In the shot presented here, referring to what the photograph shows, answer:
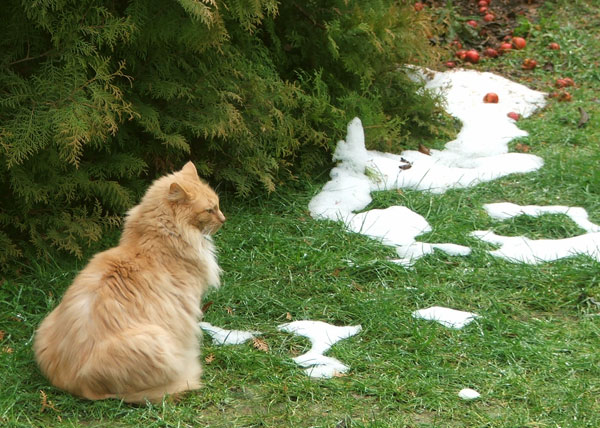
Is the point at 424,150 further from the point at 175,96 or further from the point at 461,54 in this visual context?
the point at 175,96

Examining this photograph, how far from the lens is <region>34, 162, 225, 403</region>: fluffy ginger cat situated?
12.1 ft

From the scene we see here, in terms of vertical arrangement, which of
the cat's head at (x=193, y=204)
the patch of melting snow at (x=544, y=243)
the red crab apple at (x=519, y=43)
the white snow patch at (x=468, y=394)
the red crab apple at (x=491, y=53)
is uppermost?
the red crab apple at (x=519, y=43)

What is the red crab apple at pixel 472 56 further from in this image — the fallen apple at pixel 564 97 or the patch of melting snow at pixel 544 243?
the patch of melting snow at pixel 544 243

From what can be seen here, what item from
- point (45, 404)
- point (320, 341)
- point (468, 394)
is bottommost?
point (45, 404)

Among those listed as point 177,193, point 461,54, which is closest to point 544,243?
point 177,193

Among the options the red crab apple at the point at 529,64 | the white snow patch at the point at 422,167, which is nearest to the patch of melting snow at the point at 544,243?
the white snow patch at the point at 422,167

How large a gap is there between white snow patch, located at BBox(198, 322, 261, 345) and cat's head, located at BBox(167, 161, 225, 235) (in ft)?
2.05

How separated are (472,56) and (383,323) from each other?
5398mm

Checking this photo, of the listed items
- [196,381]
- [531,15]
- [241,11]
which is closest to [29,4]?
[241,11]

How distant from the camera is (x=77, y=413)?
3738 mm

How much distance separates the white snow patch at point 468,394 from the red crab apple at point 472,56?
5.96 m

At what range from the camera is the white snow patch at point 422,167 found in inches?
230

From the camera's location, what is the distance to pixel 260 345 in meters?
4.43

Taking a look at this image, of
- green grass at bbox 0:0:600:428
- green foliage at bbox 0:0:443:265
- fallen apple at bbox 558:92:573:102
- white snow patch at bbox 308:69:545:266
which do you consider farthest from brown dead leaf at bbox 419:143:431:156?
fallen apple at bbox 558:92:573:102
